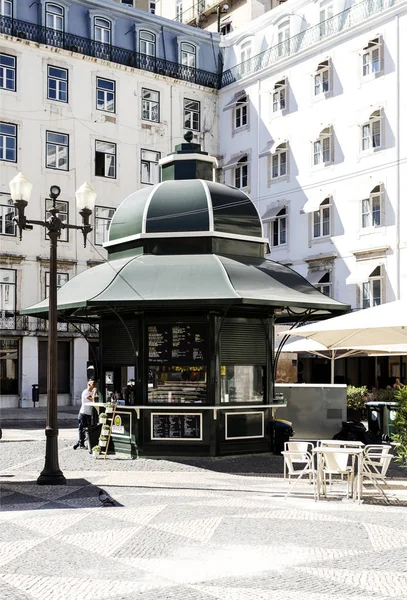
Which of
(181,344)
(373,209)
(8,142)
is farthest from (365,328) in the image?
(8,142)

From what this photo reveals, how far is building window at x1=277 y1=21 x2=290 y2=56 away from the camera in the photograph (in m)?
44.2

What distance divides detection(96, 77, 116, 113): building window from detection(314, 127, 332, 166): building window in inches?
428

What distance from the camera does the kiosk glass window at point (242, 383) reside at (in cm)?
1832

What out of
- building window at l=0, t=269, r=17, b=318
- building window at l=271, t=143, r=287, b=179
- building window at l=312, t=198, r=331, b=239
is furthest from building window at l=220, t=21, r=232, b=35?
building window at l=0, t=269, r=17, b=318

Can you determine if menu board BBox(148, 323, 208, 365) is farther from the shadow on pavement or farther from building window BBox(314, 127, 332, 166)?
building window BBox(314, 127, 332, 166)

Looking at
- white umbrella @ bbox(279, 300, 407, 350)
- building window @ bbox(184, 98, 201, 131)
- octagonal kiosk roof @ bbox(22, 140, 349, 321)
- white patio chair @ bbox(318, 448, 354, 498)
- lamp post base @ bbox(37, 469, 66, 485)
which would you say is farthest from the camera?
building window @ bbox(184, 98, 201, 131)

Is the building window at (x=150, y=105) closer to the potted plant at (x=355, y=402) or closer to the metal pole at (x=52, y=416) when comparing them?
the potted plant at (x=355, y=402)

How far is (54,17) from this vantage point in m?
44.0

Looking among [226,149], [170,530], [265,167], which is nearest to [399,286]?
[265,167]

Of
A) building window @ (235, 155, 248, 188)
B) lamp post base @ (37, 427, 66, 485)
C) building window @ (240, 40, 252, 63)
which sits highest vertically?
building window @ (240, 40, 252, 63)

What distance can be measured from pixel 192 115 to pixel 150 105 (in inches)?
105

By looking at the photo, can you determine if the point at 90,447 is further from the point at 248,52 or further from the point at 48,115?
the point at 248,52

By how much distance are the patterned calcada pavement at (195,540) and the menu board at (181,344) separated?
3.12 m

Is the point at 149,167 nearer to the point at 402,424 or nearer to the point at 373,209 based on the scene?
the point at 373,209
